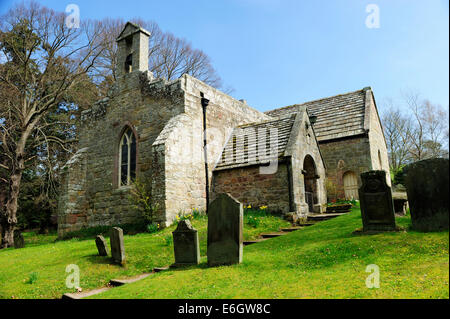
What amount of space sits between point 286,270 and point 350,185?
13.1 meters

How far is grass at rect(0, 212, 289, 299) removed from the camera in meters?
6.98

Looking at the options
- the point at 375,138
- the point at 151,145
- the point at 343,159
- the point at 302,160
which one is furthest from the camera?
the point at 375,138

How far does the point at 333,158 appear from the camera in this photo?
1822 cm

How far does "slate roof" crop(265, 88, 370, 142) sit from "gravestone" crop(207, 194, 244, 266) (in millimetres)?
12729

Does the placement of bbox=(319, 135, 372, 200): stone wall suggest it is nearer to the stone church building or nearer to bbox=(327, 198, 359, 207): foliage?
the stone church building

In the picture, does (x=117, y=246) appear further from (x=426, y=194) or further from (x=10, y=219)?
(x=10, y=219)

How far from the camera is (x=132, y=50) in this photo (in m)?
15.9

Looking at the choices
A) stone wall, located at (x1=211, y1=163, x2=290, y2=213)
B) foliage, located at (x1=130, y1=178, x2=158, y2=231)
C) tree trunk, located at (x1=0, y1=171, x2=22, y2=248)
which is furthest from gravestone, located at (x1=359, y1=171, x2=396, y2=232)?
tree trunk, located at (x1=0, y1=171, x2=22, y2=248)

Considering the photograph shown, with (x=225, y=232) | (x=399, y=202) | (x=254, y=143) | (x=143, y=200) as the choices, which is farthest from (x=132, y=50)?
(x=399, y=202)

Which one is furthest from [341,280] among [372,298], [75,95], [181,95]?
[75,95]

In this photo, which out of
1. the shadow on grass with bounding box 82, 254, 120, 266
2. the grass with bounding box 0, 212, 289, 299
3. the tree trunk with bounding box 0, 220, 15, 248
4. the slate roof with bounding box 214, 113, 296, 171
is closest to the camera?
the grass with bounding box 0, 212, 289, 299

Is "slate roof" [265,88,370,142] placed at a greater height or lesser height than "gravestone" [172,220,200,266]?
greater

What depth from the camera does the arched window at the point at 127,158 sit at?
14.9m
